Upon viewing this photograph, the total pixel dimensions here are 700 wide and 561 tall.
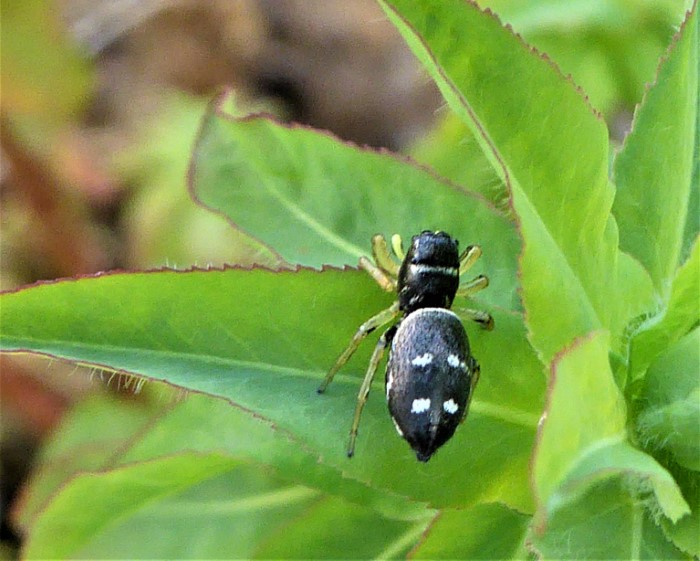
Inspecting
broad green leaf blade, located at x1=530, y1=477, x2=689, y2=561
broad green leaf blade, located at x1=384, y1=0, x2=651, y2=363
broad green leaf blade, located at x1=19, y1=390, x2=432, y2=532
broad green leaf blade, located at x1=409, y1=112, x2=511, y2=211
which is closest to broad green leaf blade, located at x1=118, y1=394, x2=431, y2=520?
broad green leaf blade, located at x1=19, y1=390, x2=432, y2=532

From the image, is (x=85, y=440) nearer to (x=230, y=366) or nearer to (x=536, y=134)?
(x=230, y=366)

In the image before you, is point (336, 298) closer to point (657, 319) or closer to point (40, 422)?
point (657, 319)

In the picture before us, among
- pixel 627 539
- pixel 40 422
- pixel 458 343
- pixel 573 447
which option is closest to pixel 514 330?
pixel 458 343

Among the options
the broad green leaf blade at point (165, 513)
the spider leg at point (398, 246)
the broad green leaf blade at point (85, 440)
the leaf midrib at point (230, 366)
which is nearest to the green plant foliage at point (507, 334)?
the leaf midrib at point (230, 366)

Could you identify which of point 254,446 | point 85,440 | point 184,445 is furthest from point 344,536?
point 85,440

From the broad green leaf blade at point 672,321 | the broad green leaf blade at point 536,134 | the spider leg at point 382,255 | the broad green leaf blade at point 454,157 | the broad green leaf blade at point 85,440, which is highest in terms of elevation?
the broad green leaf blade at point 536,134

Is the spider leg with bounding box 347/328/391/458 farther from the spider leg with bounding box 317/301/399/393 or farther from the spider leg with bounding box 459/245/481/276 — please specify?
the spider leg with bounding box 459/245/481/276

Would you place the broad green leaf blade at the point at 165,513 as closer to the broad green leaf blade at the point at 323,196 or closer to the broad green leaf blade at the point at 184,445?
the broad green leaf blade at the point at 184,445
